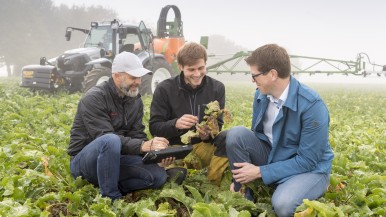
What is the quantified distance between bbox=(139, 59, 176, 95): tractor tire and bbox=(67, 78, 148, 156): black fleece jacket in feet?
26.7

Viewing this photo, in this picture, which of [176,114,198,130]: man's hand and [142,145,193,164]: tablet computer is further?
[176,114,198,130]: man's hand

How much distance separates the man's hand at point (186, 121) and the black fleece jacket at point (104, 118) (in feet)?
1.32

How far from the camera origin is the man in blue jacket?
10.7 ft

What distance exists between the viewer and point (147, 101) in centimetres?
1045

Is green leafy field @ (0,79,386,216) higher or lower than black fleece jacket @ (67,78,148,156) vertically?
lower

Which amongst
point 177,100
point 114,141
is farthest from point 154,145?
point 177,100

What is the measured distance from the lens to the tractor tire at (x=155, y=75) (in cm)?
1220

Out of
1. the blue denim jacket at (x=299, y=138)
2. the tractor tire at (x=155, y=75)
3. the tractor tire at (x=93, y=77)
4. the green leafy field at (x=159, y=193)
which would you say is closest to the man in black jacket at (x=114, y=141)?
the green leafy field at (x=159, y=193)

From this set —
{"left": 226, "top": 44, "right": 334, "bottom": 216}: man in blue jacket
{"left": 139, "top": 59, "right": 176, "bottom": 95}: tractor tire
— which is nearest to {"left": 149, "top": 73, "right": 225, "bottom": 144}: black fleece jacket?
{"left": 226, "top": 44, "right": 334, "bottom": 216}: man in blue jacket

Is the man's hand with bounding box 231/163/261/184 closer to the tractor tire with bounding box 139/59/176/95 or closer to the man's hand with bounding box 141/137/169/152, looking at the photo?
the man's hand with bounding box 141/137/169/152

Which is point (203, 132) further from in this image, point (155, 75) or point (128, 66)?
point (155, 75)

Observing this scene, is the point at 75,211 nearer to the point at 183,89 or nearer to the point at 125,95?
the point at 125,95

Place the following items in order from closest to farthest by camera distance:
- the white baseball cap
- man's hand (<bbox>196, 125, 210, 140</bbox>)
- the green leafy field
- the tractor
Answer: the green leafy field
the white baseball cap
man's hand (<bbox>196, 125, 210, 140</bbox>)
the tractor

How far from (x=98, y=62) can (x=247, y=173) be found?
853 centimetres
